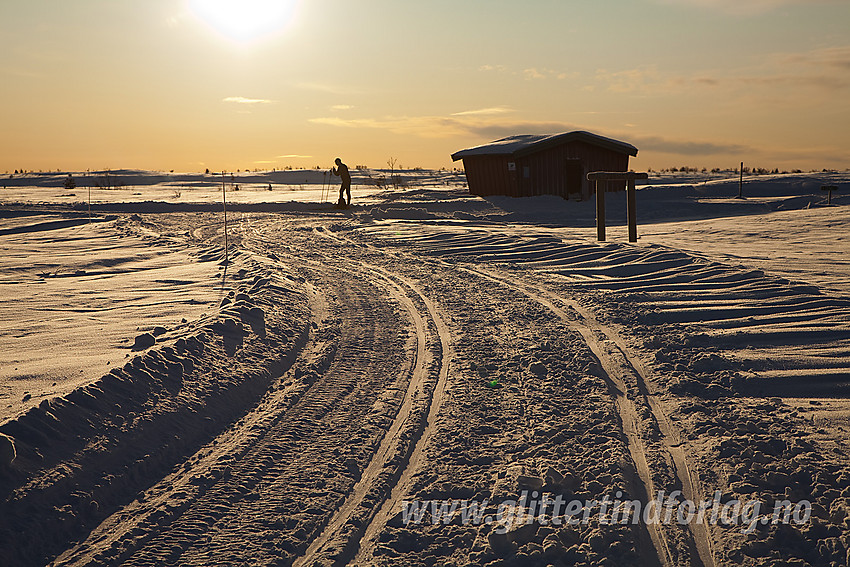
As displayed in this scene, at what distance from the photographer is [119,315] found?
333 inches

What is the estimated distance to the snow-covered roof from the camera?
30031mm

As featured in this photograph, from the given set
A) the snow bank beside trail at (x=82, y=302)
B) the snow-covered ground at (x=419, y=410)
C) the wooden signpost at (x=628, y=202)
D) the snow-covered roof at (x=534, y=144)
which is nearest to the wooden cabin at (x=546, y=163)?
the snow-covered roof at (x=534, y=144)

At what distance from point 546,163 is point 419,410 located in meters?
26.8

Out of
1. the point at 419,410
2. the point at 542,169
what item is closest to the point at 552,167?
the point at 542,169

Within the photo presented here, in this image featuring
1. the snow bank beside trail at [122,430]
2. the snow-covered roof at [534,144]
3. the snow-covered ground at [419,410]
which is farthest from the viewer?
the snow-covered roof at [534,144]

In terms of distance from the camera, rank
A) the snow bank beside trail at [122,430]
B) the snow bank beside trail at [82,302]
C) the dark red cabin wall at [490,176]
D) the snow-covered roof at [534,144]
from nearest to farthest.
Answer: the snow bank beside trail at [122,430] < the snow bank beside trail at [82,302] < the snow-covered roof at [534,144] < the dark red cabin wall at [490,176]

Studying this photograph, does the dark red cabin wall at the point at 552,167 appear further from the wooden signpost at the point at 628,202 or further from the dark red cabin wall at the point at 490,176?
the wooden signpost at the point at 628,202

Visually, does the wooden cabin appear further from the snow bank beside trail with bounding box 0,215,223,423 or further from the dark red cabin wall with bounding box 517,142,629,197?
the snow bank beside trail with bounding box 0,215,223,423

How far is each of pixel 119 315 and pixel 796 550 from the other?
26.1ft

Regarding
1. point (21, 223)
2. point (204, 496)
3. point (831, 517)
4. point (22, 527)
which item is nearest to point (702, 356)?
point (831, 517)

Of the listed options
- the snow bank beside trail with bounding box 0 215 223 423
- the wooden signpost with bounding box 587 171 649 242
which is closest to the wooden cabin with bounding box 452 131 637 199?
the wooden signpost with bounding box 587 171 649 242

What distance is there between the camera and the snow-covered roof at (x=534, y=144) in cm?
3003

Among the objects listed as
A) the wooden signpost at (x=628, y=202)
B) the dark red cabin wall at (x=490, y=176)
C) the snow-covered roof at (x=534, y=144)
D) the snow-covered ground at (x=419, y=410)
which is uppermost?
the snow-covered roof at (x=534, y=144)

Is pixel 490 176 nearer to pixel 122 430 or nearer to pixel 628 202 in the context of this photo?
pixel 628 202
